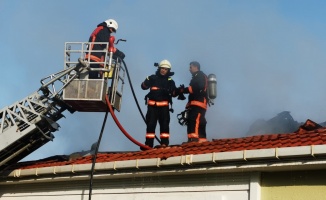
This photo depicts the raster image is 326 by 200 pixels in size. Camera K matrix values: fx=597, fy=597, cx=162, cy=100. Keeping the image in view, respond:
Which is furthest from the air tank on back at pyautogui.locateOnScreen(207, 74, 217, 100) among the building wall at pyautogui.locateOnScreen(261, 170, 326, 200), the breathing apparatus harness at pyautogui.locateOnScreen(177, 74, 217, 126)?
the building wall at pyautogui.locateOnScreen(261, 170, 326, 200)

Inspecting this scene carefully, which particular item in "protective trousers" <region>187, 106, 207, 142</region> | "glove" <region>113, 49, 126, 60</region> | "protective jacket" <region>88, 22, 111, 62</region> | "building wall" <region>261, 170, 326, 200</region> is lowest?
"building wall" <region>261, 170, 326, 200</region>

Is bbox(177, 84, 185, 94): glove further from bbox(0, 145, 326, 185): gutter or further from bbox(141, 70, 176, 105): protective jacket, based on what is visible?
bbox(0, 145, 326, 185): gutter

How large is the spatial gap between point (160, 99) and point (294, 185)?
4387 mm

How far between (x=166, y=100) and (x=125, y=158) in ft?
7.81

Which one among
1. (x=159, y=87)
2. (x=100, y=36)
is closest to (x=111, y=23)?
(x=100, y=36)

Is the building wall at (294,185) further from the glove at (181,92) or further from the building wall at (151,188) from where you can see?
the glove at (181,92)

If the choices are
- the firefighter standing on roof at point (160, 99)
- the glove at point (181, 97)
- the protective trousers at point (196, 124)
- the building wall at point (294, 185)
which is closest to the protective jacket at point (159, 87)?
the firefighter standing on roof at point (160, 99)

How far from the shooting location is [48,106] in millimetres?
10453

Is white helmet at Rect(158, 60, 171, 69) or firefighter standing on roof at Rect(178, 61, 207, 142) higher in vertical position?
white helmet at Rect(158, 60, 171, 69)

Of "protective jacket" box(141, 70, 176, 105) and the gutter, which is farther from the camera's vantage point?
"protective jacket" box(141, 70, 176, 105)

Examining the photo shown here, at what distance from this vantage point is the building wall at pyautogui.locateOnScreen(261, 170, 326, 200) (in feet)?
23.6

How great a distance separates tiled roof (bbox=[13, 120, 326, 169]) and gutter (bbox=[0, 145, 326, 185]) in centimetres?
20

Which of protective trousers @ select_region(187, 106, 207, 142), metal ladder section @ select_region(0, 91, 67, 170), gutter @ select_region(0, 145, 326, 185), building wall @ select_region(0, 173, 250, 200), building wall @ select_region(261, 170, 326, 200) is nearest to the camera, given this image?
gutter @ select_region(0, 145, 326, 185)

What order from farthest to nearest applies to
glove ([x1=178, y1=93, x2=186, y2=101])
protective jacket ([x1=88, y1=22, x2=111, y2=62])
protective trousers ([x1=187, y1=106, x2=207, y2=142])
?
glove ([x1=178, y1=93, x2=186, y2=101]), protective jacket ([x1=88, y1=22, x2=111, y2=62]), protective trousers ([x1=187, y1=106, x2=207, y2=142])
